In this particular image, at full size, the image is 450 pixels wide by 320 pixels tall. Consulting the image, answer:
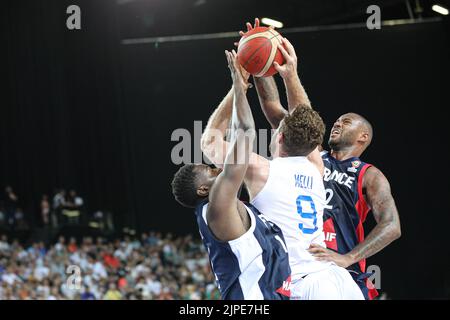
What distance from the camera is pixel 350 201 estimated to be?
16.6 ft

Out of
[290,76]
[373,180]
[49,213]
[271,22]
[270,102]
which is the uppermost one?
[271,22]

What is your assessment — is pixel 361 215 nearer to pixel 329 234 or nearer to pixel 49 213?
pixel 329 234

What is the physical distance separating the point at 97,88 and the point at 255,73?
15.6 meters

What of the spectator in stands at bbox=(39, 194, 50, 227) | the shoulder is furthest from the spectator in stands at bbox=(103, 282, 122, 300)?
the shoulder

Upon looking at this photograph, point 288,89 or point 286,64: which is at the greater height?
point 286,64

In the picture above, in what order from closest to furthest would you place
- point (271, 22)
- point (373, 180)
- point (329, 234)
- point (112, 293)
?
point (329, 234), point (373, 180), point (112, 293), point (271, 22)

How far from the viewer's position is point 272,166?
4.14m

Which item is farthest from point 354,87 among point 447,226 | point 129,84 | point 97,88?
point 97,88

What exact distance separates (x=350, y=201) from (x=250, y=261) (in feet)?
4.76

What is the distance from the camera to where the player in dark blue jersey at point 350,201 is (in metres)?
4.85

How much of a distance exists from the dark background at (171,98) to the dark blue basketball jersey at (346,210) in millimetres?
9395

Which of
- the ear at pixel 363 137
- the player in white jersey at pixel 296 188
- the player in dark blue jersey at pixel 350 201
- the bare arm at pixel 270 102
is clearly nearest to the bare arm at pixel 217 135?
the player in white jersey at pixel 296 188

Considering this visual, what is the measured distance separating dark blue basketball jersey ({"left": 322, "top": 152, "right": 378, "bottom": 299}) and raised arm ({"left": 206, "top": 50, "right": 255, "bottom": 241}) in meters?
1.27

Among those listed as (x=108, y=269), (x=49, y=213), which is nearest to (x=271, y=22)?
(x=108, y=269)
